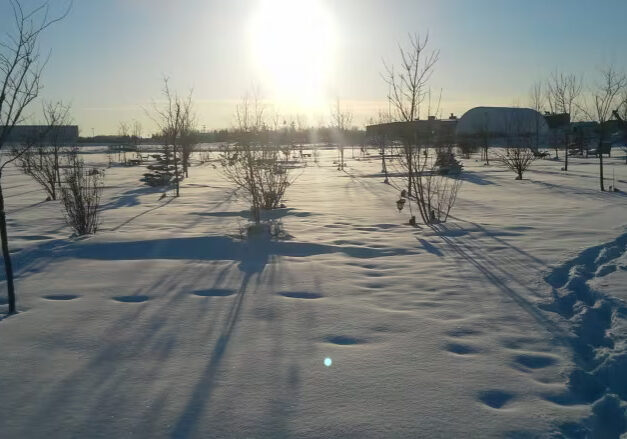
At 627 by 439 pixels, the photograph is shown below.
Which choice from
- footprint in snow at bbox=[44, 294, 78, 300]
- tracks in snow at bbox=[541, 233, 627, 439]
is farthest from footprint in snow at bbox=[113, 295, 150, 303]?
tracks in snow at bbox=[541, 233, 627, 439]

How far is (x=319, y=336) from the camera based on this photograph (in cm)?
404

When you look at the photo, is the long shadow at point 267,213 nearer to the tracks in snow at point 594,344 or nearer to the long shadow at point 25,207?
the long shadow at point 25,207

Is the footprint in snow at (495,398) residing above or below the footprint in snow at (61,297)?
below

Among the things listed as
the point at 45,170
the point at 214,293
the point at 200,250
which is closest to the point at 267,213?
the point at 200,250

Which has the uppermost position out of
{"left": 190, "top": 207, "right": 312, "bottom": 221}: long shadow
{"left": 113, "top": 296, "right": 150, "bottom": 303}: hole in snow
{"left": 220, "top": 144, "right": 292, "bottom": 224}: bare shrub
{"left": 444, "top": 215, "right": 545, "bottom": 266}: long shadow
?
{"left": 220, "top": 144, "right": 292, "bottom": 224}: bare shrub

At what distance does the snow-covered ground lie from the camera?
284 centimetres

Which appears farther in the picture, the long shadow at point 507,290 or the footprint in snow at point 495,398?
the long shadow at point 507,290

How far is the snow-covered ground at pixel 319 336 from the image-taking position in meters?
2.84

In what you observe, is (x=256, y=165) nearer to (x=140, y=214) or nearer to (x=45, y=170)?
(x=140, y=214)

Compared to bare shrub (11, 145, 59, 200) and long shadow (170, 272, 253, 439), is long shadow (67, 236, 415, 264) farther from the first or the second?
bare shrub (11, 145, 59, 200)

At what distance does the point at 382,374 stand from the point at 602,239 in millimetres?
5736

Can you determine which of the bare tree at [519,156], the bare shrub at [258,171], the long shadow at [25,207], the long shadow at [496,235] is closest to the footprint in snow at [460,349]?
the long shadow at [496,235]

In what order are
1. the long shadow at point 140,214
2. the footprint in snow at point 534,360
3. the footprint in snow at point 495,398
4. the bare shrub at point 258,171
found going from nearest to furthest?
1. the footprint in snow at point 495,398
2. the footprint in snow at point 534,360
3. the long shadow at point 140,214
4. the bare shrub at point 258,171

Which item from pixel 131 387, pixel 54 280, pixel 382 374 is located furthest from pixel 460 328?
pixel 54 280
